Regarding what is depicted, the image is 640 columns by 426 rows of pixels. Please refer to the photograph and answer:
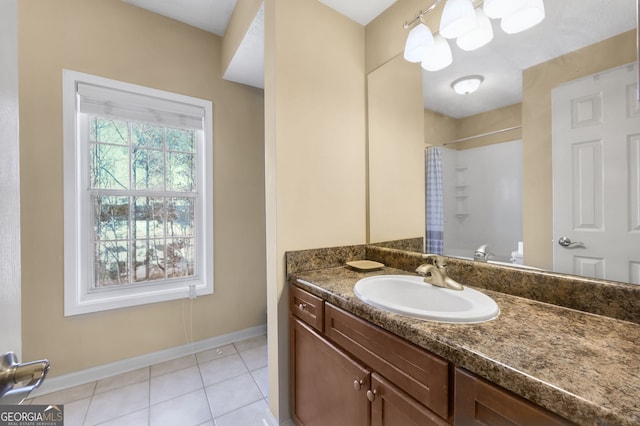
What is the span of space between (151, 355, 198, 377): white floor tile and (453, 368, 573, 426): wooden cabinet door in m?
Answer: 2.17

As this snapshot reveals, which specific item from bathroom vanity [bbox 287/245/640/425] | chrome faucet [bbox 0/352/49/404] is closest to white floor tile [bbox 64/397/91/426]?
bathroom vanity [bbox 287/245/640/425]

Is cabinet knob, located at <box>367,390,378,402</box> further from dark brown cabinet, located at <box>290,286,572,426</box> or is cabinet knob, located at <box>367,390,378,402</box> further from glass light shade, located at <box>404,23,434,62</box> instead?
glass light shade, located at <box>404,23,434,62</box>

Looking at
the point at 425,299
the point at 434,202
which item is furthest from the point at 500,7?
the point at 425,299

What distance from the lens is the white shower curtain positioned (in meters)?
1.45

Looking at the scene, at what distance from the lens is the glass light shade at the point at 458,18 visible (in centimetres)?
113

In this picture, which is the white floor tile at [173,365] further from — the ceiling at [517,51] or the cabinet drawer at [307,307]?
the ceiling at [517,51]

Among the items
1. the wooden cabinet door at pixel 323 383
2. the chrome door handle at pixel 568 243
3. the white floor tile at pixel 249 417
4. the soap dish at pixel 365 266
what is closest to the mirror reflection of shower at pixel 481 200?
the chrome door handle at pixel 568 243

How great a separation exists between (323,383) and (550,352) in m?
0.89

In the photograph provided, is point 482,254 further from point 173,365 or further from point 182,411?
point 173,365

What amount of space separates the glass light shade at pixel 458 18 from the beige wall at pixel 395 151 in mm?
371

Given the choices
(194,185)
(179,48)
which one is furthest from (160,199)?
(179,48)

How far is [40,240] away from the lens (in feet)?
5.79

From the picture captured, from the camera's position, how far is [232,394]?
5.79 ft

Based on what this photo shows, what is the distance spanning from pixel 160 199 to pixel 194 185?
0.99 ft
